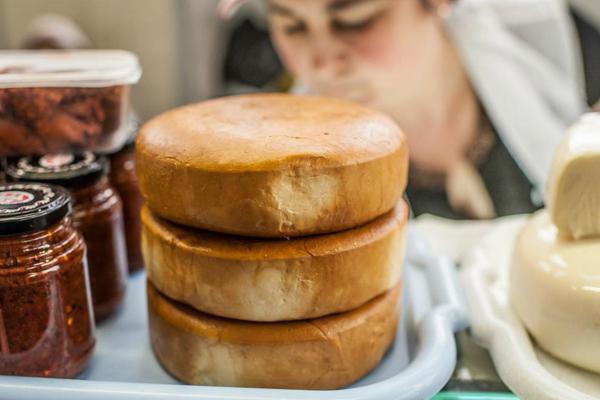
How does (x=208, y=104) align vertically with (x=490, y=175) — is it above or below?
above

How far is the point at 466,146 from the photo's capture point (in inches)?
54.9

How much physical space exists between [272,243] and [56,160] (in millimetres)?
389

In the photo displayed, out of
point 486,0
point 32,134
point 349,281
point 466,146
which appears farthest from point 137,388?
point 486,0

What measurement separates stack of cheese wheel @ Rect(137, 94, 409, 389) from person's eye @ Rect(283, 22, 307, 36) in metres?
0.64

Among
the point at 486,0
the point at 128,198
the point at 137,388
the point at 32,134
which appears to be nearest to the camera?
the point at 137,388

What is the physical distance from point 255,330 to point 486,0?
1.01m

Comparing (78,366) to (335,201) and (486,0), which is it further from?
(486,0)

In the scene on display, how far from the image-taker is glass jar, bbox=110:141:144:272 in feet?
3.25

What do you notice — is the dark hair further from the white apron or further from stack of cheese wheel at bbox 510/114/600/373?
stack of cheese wheel at bbox 510/114/600/373

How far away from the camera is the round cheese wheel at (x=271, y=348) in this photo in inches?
27.8

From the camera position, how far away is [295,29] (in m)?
1.37

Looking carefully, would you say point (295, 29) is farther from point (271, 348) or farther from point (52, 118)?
point (271, 348)

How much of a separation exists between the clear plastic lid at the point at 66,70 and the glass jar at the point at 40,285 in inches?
6.0

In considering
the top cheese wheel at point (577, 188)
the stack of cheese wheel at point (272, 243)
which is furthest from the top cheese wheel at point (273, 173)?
the top cheese wheel at point (577, 188)
